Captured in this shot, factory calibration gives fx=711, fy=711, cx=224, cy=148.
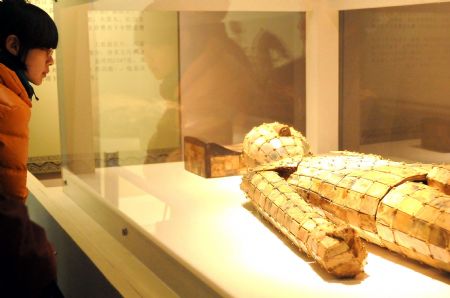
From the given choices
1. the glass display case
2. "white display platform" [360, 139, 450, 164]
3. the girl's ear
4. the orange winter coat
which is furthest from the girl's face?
"white display platform" [360, 139, 450, 164]

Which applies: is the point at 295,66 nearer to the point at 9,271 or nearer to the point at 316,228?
the point at 316,228

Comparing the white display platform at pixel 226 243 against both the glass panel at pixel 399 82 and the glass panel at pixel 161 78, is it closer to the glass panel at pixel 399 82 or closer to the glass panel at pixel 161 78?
the glass panel at pixel 161 78

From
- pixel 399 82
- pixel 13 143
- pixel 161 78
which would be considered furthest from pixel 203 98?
pixel 13 143

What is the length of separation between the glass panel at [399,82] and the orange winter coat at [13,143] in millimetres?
1053

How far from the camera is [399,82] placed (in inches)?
80.4

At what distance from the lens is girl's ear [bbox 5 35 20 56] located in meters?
1.36

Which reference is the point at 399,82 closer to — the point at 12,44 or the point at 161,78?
the point at 161,78

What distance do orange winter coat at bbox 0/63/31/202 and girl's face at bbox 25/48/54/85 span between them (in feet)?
0.44

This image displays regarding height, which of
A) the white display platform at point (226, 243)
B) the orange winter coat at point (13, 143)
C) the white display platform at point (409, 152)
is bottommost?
the white display platform at point (226, 243)

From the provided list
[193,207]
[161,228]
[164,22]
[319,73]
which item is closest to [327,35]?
[319,73]

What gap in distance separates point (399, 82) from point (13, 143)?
3.99 ft

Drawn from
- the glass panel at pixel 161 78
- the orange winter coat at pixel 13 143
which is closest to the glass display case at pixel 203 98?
the glass panel at pixel 161 78

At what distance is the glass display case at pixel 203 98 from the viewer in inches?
66.8

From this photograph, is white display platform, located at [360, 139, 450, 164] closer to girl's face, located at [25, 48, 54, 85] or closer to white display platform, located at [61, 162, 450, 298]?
white display platform, located at [61, 162, 450, 298]
